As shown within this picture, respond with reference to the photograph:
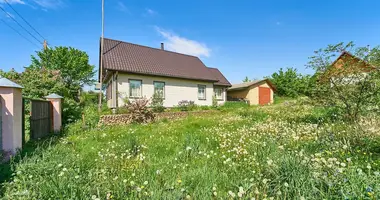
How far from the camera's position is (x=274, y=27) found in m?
11.6

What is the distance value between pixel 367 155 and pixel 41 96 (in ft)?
43.5

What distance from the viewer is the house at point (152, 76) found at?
12.6m

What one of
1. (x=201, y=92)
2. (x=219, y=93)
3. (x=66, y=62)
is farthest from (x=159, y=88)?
(x=66, y=62)

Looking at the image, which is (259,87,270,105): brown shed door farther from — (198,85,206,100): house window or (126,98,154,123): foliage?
(126,98,154,123): foliage

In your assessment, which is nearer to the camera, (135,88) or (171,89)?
(135,88)

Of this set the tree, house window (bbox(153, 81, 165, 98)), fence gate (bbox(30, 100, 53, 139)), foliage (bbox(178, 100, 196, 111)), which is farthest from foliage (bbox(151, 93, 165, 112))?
the tree

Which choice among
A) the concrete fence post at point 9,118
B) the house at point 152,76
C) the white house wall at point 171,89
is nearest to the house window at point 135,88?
the house at point 152,76

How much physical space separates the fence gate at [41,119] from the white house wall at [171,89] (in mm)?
4784

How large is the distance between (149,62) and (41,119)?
9261 millimetres

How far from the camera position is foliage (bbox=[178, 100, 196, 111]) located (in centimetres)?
1396

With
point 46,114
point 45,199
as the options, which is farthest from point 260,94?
point 45,199

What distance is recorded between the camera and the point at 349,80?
557 centimetres

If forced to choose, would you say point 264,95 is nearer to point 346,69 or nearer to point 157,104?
point 157,104

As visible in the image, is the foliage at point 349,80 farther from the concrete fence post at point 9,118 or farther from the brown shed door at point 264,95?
the brown shed door at point 264,95
